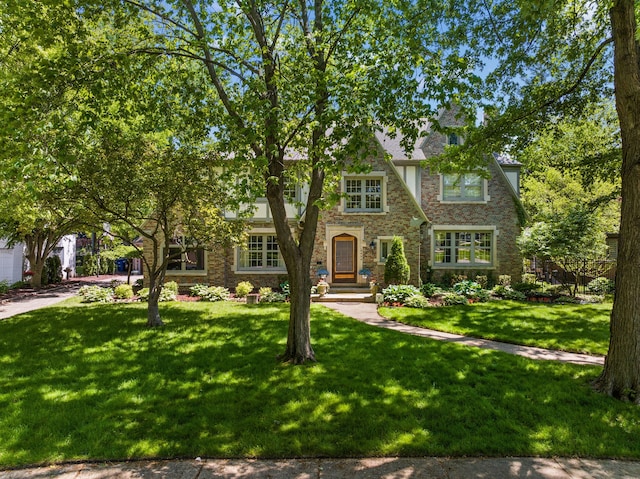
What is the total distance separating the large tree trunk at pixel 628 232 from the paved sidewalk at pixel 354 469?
6.68 ft

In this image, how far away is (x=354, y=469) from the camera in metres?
3.85

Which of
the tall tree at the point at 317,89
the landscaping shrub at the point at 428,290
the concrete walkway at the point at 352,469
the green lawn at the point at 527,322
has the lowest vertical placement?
the concrete walkway at the point at 352,469

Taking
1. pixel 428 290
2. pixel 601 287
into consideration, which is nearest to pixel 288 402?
pixel 428 290

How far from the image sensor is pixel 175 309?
13.1 metres

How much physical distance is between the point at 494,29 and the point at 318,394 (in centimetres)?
887

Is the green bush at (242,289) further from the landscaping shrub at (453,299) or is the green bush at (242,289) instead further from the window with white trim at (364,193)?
the landscaping shrub at (453,299)

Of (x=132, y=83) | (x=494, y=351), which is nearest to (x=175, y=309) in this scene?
(x=132, y=83)

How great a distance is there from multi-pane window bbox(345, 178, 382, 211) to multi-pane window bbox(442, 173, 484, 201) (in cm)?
402

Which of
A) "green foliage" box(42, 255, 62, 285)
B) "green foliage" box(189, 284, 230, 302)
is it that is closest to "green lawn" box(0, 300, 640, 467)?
"green foliage" box(189, 284, 230, 302)

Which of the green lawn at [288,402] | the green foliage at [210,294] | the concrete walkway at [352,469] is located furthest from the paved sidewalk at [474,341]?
the green foliage at [210,294]

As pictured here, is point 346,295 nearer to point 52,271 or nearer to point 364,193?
point 364,193

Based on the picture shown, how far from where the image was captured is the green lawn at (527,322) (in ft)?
29.5

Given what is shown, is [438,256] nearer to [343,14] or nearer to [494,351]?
[494,351]

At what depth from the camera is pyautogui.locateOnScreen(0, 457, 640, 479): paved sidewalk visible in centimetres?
375
